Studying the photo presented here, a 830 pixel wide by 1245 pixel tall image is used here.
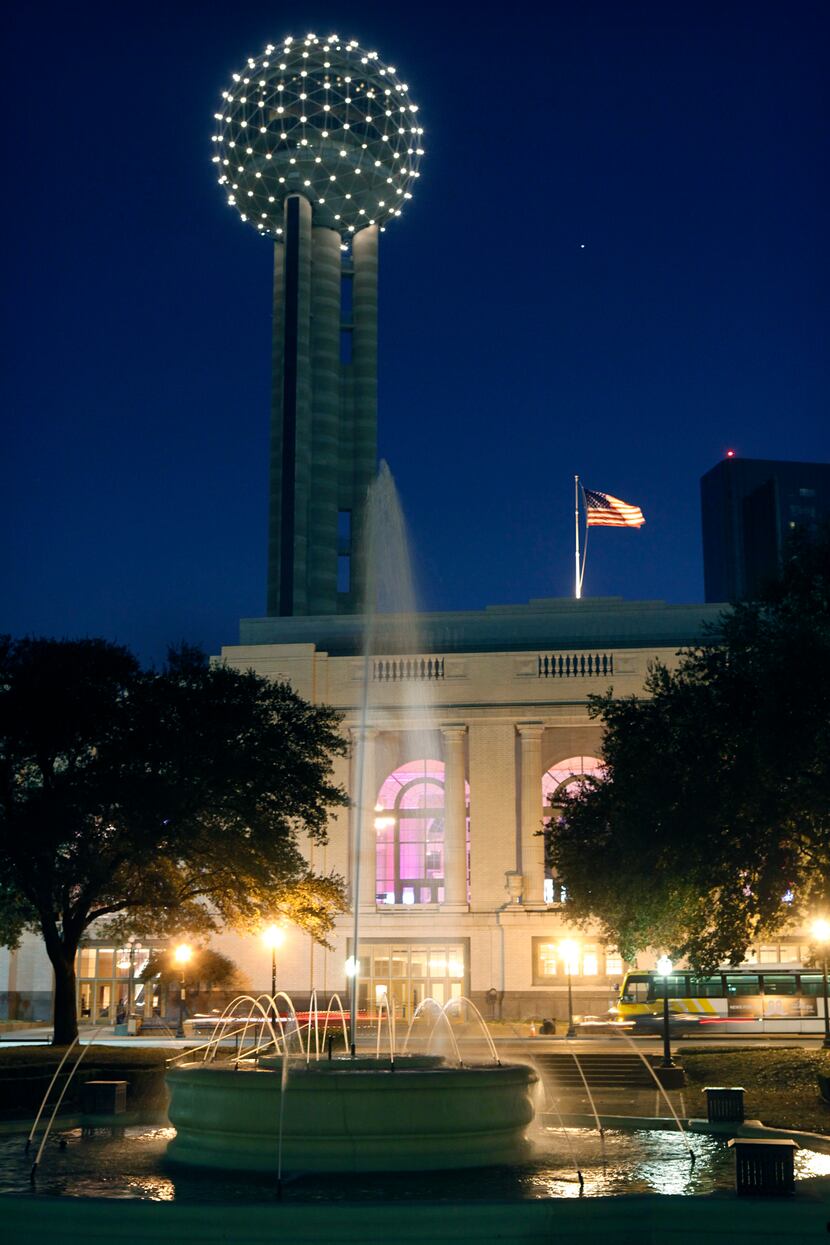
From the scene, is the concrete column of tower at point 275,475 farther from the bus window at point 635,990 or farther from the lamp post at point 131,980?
the bus window at point 635,990

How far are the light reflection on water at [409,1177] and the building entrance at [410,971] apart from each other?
52305 mm

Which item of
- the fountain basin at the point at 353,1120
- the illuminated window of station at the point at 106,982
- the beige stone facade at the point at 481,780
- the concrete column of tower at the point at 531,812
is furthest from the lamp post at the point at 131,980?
the fountain basin at the point at 353,1120

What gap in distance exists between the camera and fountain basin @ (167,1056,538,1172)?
19.9 m

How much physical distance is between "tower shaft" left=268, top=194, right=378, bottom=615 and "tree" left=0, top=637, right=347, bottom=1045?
58.2 meters

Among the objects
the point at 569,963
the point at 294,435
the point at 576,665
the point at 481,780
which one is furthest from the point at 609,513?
the point at 294,435

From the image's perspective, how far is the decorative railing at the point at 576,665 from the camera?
254 feet

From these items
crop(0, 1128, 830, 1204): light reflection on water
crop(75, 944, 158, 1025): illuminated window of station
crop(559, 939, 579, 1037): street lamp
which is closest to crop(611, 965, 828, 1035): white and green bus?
crop(559, 939, 579, 1037): street lamp

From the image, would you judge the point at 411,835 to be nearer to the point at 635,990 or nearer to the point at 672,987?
the point at 635,990

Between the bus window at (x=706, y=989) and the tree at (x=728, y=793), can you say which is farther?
the bus window at (x=706, y=989)

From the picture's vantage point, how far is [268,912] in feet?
153

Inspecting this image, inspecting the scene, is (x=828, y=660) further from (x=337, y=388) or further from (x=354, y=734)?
(x=337, y=388)

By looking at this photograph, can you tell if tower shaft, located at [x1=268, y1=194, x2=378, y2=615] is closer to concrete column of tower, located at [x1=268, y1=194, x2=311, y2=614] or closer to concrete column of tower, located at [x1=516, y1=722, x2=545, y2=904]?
concrete column of tower, located at [x1=268, y1=194, x2=311, y2=614]

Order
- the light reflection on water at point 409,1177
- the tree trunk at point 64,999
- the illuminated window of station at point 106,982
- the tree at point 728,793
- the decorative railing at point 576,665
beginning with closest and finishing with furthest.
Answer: the light reflection on water at point 409,1177 → the tree at point 728,793 → the tree trunk at point 64,999 → the illuminated window of station at point 106,982 → the decorative railing at point 576,665

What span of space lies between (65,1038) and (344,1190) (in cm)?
2755
